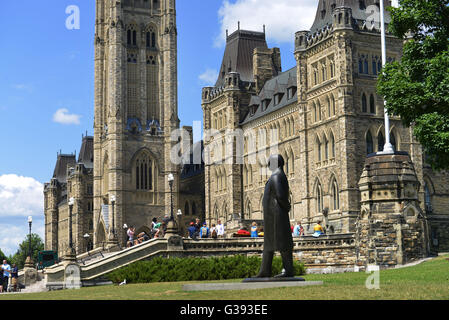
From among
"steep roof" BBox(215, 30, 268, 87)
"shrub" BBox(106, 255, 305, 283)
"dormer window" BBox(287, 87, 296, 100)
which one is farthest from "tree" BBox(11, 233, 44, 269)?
"shrub" BBox(106, 255, 305, 283)

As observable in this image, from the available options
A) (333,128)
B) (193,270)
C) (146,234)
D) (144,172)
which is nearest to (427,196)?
(333,128)

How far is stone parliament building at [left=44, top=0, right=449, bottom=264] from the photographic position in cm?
5594

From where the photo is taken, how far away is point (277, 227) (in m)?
21.3

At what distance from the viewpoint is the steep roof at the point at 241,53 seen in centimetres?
8094

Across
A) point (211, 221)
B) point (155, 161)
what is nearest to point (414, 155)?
point (211, 221)

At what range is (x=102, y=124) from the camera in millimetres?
93625

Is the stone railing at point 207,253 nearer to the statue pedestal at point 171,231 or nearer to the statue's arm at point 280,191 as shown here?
the statue pedestal at point 171,231

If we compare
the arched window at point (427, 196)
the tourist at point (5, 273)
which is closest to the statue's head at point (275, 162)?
the tourist at point (5, 273)

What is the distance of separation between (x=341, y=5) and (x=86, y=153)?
6629cm

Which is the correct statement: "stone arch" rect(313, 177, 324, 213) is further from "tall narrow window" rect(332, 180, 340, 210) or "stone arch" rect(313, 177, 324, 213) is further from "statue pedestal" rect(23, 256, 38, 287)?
"statue pedestal" rect(23, 256, 38, 287)
